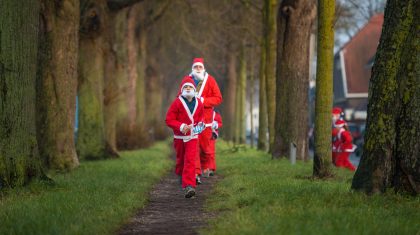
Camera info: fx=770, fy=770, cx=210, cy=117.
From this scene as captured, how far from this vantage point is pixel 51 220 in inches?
316

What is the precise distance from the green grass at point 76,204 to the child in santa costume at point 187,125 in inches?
29.6

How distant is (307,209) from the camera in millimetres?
8453

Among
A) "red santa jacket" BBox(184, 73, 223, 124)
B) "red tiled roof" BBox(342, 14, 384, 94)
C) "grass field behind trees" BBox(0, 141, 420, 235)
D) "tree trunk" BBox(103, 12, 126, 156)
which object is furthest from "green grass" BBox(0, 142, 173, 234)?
"red tiled roof" BBox(342, 14, 384, 94)

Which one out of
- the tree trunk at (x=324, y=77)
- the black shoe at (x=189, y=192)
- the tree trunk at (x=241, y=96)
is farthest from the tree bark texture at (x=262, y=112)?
the black shoe at (x=189, y=192)

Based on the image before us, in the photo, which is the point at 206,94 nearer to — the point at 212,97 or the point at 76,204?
the point at 212,97

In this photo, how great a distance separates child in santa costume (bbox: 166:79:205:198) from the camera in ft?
38.9

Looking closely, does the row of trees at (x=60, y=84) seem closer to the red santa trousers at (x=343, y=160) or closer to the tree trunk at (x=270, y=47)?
the tree trunk at (x=270, y=47)

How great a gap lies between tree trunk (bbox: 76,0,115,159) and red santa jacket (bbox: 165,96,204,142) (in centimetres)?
831

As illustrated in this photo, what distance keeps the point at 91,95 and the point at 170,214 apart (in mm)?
11252

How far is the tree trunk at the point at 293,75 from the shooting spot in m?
17.8

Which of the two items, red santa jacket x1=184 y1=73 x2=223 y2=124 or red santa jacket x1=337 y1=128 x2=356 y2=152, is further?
red santa jacket x1=337 y1=128 x2=356 y2=152

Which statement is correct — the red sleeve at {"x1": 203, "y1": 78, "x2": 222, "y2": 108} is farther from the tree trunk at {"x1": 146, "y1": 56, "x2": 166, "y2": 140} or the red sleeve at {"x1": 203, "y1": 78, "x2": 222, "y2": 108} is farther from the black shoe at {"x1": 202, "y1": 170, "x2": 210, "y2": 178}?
the tree trunk at {"x1": 146, "y1": 56, "x2": 166, "y2": 140}

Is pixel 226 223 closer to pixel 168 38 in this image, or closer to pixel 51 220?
pixel 51 220

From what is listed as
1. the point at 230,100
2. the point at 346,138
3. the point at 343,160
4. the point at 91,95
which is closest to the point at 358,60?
the point at 230,100
